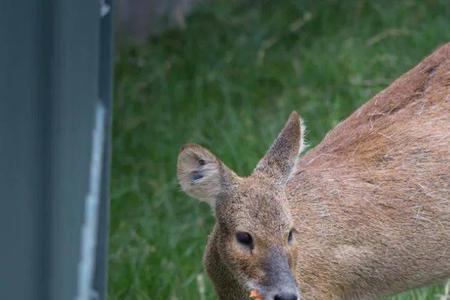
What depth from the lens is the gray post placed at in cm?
387

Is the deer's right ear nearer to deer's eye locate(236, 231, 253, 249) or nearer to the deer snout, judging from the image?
deer's eye locate(236, 231, 253, 249)

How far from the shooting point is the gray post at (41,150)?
12.7 ft

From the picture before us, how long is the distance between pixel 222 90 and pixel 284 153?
3394mm

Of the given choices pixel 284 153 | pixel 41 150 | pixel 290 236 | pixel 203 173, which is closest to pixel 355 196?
pixel 284 153

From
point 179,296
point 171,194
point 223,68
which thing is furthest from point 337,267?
point 223,68

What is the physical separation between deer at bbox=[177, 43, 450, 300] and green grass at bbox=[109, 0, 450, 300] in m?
1.00

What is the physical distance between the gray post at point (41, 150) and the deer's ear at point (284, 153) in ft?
3.08

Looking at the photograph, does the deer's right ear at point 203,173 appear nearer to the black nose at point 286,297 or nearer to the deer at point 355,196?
the deer at point 355,196

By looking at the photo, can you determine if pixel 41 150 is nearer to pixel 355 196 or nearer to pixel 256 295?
pixel 256 295

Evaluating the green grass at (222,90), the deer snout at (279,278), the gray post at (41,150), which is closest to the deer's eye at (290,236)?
the deer snout at (279,278)

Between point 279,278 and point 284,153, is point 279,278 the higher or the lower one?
the lower one

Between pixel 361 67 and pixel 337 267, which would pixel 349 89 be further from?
pixel 337 267

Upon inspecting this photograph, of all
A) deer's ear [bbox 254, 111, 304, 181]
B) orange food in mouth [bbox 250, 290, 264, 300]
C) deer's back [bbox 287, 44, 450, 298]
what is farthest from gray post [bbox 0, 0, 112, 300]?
deer's back [bbox 287, 44, 450, 298]

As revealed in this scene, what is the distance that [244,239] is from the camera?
4672mm
